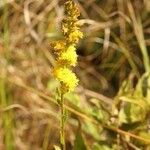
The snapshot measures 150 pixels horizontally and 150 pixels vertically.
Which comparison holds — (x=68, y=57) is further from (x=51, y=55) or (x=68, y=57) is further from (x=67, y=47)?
(x=51, y=55)

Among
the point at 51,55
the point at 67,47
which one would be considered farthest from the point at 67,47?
the point at 51,55

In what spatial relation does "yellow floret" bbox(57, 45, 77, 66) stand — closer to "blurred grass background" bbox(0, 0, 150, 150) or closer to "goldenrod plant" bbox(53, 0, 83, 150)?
"goldenrod plant" bbox(53, 0, 83, 150)

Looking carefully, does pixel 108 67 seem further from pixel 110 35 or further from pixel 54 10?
pixel 54 10

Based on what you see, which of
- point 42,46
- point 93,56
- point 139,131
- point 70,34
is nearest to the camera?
point 70,34

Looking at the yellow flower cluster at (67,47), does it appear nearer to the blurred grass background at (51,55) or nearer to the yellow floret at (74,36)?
the yellow floret at (74,36)

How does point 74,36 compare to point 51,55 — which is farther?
point 51,55

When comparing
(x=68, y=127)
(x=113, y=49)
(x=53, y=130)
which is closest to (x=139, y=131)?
(x=68, y=127)
